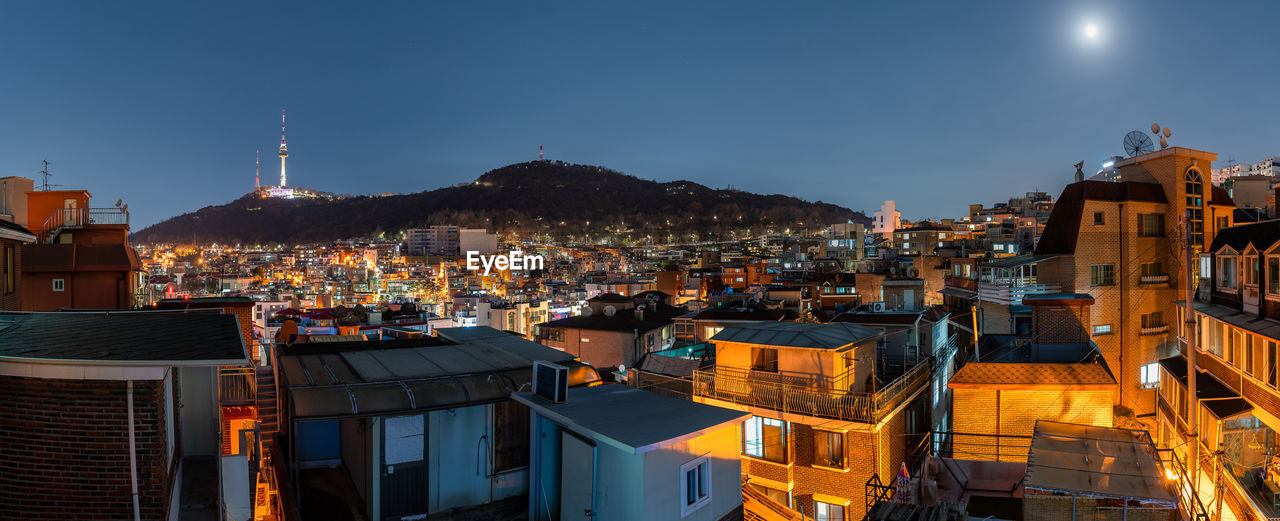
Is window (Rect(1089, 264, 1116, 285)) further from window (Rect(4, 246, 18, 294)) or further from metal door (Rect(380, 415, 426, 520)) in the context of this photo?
window (Rect(4, 246, 18, 294))

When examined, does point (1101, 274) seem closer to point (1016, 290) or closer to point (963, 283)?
point (1016, 290)

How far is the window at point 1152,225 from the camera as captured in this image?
765 inches

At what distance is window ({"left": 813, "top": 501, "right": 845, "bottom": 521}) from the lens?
1098 centimetres

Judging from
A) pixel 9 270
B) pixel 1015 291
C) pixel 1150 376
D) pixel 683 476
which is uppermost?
pixel 9 270

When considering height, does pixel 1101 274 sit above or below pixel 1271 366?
above

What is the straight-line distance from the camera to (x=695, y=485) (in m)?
6.69

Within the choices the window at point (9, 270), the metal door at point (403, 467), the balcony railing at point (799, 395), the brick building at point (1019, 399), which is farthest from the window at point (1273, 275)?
the window at point (9, 270)

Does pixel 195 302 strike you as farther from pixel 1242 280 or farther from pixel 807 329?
pixel 1242 280

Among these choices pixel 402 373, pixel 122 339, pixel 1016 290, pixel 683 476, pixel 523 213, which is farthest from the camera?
pixel 523 213

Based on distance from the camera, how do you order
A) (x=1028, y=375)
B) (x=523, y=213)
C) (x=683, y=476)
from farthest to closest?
(x=523, y=213) < (x=1028, y=375) < (x=683, y=476)

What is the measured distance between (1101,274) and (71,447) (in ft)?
76.7

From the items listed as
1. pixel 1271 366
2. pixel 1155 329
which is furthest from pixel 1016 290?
A: pixel 1271 366

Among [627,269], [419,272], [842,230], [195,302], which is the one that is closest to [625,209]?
[627,269]

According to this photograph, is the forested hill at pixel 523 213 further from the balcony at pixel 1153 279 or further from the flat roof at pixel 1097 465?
the flat roof at pixel 1097 465
